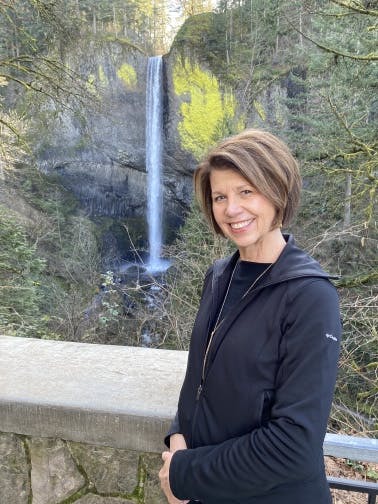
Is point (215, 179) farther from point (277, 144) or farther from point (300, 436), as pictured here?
point (300, 436)

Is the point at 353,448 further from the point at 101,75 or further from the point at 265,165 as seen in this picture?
the point at 101,75

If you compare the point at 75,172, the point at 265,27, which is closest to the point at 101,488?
the point at 265,27

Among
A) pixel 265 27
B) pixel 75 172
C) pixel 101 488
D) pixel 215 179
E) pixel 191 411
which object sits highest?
pixel 265 27

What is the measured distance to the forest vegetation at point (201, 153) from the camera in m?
5.62

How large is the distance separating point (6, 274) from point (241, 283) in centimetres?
1023

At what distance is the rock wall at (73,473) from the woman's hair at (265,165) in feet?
3.18

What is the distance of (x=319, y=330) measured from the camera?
84cm

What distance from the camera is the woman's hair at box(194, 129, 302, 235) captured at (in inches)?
38.5

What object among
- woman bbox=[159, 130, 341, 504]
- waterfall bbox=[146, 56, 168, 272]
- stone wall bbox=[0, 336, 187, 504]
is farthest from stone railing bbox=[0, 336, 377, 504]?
waterfall bbox=[146, 56, 168, 272]

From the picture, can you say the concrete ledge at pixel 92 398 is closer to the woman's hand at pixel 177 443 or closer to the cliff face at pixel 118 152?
the woman's hand at pixel 177 443

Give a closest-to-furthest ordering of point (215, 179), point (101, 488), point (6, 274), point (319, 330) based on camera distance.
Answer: point (319, 330) < point (215, 179) < point (101, 488) < point (6, 274)

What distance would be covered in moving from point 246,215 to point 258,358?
0.34 meters

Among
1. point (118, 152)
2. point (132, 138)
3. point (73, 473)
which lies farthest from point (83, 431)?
point (132, 138)

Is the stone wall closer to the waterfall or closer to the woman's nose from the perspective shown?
the woman's nose
